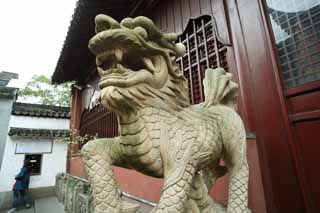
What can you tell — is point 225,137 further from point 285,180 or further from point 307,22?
point 307,22

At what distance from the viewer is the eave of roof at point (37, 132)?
7.02 meters

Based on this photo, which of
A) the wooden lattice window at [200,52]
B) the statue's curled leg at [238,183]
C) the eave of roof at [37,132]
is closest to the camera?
the statue's curled leg at [238,183]

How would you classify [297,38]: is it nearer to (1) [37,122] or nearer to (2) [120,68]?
(2) [120,68]

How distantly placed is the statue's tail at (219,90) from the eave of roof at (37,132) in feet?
23.8

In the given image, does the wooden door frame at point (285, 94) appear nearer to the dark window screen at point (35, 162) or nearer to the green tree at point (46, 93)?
the dark window screen at point (35, 162)

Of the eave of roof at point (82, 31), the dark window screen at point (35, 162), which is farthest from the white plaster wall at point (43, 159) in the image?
the eave of roof at point (82, 31)

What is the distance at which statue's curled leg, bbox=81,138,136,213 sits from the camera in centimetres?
57

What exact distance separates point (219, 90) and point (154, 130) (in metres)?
0.38

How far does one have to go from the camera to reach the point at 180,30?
74.9 inches

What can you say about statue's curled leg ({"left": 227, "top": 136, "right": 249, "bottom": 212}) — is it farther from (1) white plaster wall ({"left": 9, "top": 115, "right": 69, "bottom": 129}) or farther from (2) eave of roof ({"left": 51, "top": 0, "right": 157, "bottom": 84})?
(1) white plaster wall ({"left": 9, "top": 115, "right": 69, "bottom": 129})

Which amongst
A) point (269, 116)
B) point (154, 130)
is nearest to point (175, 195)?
point (154, 130)

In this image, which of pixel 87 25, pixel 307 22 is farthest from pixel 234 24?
pixel 87 25

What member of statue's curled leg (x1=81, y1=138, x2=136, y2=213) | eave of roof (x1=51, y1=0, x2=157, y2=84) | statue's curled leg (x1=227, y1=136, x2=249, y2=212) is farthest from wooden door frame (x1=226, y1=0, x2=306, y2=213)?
eave of roof (x1=51, y1=0, x2=157, y2=84)

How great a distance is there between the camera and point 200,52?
1.74 metres
